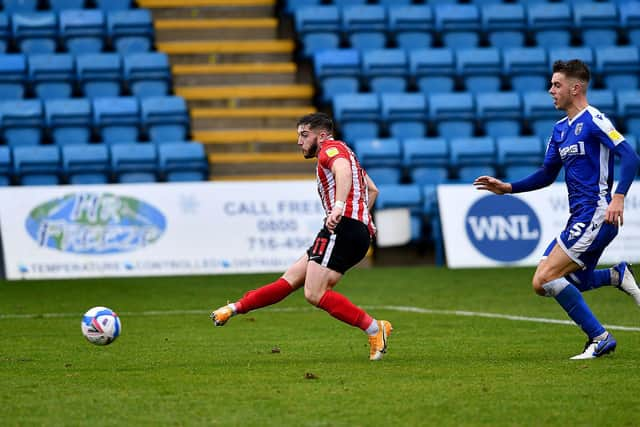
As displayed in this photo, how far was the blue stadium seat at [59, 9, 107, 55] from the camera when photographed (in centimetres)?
2180

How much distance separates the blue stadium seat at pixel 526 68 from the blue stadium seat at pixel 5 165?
30.6 ft

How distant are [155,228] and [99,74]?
5.10m

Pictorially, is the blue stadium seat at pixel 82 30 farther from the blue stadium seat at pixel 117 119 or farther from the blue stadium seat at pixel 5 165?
the blue stadium seat at pixel 5 165

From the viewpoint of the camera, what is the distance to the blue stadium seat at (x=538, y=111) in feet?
69.9

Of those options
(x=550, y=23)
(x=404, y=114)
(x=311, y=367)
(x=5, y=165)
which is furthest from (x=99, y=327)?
(x=550, y=23)

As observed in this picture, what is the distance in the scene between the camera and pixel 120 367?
779 centimetres

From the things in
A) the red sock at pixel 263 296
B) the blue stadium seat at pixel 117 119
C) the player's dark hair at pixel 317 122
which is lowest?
the red sock at pixel 263 296

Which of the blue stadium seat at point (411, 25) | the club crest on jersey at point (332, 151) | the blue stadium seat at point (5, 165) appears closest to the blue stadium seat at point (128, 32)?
the blue stadium seat at point (5, 165)

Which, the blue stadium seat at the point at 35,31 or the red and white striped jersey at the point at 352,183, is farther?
the blue stadium seat at the point at 35,31

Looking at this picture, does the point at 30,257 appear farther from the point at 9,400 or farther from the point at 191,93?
the point at 9,400

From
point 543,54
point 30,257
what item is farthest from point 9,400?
point 543,54

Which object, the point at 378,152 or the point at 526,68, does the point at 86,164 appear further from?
the point at 526,68

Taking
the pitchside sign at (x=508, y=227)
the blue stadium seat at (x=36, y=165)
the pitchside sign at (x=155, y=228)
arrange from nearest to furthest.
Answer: the pitchside sign at (x=155, y=228), the pitchside sign at (x=508, y=227), the blue stadium seat at (x=36, y=165)

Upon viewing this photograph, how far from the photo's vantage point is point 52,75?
21.0 metres
